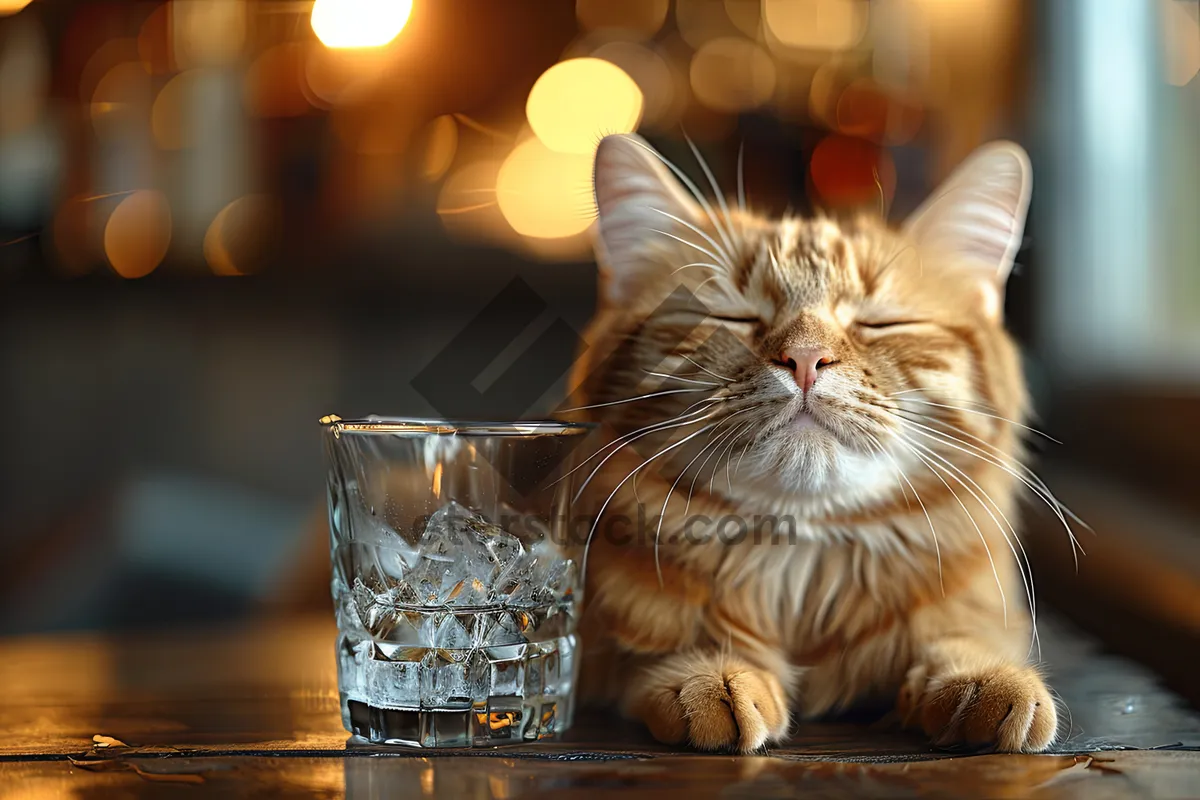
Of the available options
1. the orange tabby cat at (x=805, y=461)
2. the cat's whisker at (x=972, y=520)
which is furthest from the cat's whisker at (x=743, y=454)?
the cat's whisker at (x=972, y=520)

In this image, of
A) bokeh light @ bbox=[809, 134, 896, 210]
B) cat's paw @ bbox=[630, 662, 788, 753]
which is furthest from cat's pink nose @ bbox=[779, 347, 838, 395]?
bokeh light @ bbox=[809, 134, 896, 210]

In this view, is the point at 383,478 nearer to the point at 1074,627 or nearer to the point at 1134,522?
the point at 1074,627

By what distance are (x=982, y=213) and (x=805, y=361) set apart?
0.26 m

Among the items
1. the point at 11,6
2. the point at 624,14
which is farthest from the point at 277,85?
the point at 624,14

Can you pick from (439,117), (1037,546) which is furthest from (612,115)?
(1037,546)

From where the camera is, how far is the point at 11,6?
183 centimetres

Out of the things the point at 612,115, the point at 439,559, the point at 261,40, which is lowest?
the point at 439,559

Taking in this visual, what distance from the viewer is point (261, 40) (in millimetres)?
1912

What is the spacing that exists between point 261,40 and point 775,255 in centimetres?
145

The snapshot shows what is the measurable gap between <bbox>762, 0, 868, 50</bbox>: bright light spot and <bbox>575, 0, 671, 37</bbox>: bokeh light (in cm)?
18

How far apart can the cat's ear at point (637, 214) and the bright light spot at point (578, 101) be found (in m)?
0.69

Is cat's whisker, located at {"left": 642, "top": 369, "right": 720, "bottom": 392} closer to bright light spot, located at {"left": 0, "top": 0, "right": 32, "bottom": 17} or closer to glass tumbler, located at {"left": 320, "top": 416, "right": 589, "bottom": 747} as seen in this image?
glass tumbler, located at {"left": 320, "top": 416, "right": 589, "bottom": 747}

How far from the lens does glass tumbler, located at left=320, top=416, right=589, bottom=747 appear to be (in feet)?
2.30

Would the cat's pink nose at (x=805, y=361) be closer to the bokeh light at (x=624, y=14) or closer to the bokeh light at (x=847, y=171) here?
the bokeh light at (x=847, y=171)
